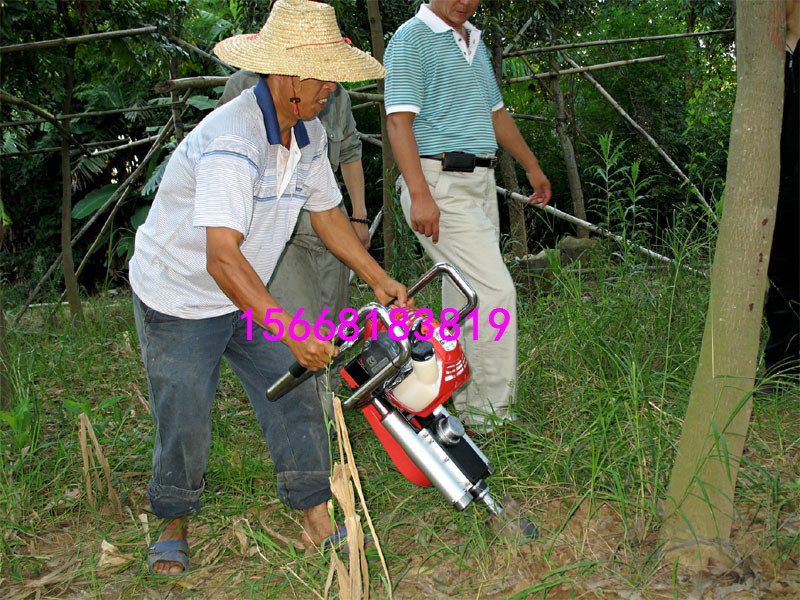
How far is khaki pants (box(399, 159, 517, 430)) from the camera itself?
3041 millimetres

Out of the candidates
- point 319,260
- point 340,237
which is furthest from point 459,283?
point 319,260

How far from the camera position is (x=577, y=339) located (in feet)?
11.3

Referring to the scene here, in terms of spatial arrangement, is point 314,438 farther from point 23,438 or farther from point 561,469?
point 23,438

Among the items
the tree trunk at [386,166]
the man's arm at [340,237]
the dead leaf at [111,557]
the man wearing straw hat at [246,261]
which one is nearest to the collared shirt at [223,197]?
the man wearing straw hat at [246,261]

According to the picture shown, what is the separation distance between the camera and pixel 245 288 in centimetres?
197

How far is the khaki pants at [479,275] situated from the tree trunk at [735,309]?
1.00 m

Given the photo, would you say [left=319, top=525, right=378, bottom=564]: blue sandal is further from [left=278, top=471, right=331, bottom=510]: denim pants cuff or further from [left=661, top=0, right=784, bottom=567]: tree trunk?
[left=661, top=0, right=784, bottom=567]: tree trunk

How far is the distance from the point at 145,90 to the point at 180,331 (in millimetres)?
7911

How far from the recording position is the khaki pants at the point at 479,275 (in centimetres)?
304

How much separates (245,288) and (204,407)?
0.66 meters

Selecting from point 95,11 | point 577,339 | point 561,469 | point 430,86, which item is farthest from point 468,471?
point 95,11

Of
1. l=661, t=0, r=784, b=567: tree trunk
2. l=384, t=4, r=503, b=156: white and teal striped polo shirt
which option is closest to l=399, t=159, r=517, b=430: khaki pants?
l=384, t=4, r=503, b=156: white and teal striped polo shirt

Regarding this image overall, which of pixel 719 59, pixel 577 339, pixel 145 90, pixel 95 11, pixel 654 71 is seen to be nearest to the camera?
pixel 577 339

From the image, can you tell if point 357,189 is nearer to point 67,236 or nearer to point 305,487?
point 305,487
